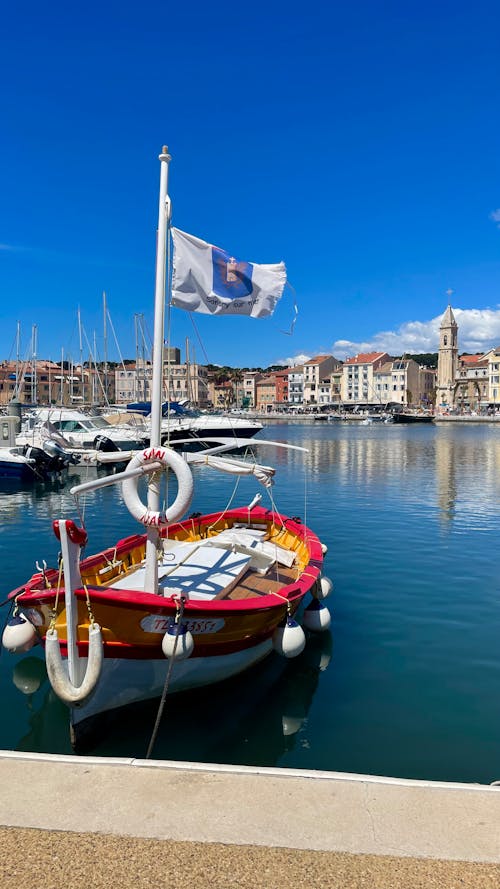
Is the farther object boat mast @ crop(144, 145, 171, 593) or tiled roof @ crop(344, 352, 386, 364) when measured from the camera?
tiled roof @ crop(344, 352, 386, 364)

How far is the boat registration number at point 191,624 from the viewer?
24.5 feet

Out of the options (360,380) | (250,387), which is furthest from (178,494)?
(250,387)

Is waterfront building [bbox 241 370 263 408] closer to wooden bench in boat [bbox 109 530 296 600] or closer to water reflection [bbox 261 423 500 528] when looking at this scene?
water reflection [bbox 261 423 500 528]

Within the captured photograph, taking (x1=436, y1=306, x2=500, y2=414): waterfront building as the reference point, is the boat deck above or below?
below

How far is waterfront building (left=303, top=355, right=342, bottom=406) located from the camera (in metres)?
182

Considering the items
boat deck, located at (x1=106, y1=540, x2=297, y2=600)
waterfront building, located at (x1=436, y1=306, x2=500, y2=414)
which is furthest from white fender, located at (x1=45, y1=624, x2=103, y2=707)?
waterfront building, located at (x1=436, y1=306, x2=500, y2=414)

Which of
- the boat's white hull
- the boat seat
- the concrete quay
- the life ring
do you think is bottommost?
the boat's white hull

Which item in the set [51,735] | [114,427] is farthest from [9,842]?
[114,427]

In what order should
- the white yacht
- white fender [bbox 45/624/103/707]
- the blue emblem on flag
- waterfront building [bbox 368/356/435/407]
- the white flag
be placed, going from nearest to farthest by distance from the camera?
white fender [bbox 45/624/103/707]
the white flag
the blue emblem on flag
the white yacht
waterfront building [bbox 368/356/435/407]

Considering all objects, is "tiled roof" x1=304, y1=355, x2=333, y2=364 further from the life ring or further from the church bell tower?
the life ring

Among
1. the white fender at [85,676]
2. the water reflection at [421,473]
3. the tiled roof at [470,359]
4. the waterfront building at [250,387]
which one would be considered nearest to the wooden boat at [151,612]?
the white fender at [85,676]

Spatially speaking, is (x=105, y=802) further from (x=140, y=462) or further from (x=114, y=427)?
(x=114, y=427)

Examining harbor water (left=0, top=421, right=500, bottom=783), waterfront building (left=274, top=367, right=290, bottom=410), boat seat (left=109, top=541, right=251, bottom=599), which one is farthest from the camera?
waterfront building (left=274, top=367, right=290, bottom=410)

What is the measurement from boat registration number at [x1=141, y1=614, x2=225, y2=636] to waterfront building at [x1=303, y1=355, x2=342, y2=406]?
174 m
